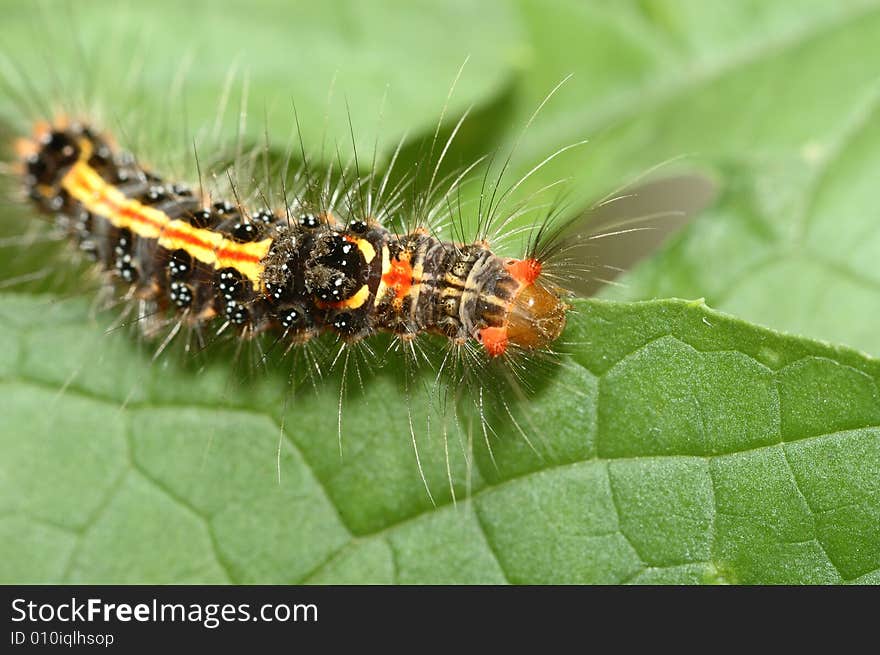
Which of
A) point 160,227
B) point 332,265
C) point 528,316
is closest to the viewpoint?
point 528,316

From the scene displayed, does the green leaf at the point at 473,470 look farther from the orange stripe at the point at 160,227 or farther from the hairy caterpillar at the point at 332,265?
the orange stripe at the point at 160,227

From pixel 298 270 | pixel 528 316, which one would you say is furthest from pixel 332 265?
pixel 528 316

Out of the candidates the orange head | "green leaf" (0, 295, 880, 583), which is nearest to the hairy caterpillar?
the orange head

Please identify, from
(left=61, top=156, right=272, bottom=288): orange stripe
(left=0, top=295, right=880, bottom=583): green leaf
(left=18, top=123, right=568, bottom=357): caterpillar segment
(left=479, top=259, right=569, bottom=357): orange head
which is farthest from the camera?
(left=61, top=156, right=272, bottom=288): orange stripe

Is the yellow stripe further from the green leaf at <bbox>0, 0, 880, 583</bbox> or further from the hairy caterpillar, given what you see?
the green leaf at <bbox>0, 0, 880, 583</bbox>

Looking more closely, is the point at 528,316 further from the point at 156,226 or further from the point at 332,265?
the point at 156,226

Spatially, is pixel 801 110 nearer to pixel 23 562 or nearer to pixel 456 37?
pixel 456 37
